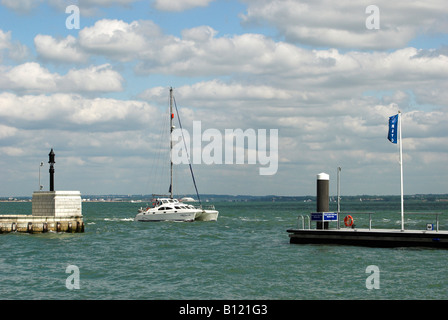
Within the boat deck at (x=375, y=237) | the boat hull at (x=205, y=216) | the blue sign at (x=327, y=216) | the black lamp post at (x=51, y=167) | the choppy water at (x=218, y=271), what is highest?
the black lamp post at (x=51, y=167)

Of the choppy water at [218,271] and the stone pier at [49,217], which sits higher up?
the stone pier at [49,217]

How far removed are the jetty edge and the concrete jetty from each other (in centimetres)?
2391

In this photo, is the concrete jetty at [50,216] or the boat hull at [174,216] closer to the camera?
the concrete jetty at [50,216]

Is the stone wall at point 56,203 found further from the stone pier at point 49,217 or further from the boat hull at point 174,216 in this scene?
the boat hull at point 174,216

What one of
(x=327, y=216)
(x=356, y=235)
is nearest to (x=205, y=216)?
(x=327, y=216)

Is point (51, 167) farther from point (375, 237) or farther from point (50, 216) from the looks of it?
point (375, 237)

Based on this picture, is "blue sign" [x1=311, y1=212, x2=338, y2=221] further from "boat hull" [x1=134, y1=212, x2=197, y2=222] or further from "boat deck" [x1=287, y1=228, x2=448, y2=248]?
"boat hull" [x1=134, y1=212, x2=197, y2=222]

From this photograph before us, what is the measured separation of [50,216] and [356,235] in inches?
1171

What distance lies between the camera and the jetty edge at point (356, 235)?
3672cm

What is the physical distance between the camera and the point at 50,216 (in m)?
56.3

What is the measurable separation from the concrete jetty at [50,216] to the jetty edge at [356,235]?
23.9 metres

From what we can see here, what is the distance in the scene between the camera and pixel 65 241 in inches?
2016

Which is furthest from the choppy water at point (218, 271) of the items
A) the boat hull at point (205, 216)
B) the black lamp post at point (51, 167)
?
the boat hull at point (205, 216)
